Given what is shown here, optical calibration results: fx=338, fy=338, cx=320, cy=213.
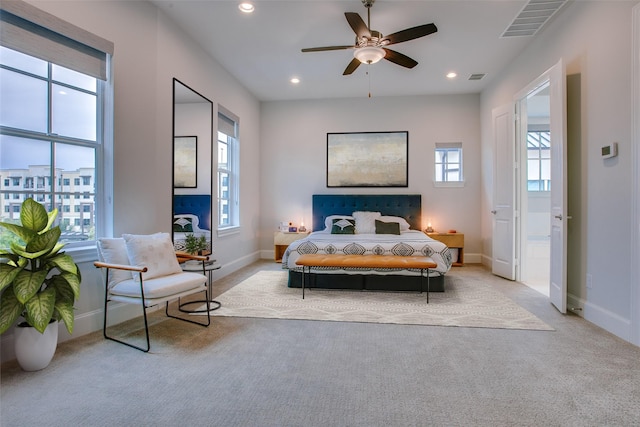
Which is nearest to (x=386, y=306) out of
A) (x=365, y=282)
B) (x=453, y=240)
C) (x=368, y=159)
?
(x=365, y=282)

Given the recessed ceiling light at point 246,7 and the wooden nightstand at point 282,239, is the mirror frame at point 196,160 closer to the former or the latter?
the recessed ceiling light at point 246,7

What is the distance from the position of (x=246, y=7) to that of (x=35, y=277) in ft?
9.97

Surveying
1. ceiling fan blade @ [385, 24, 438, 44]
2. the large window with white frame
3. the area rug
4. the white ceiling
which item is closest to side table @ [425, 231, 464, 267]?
the area rug

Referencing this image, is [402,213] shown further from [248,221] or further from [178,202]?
[178,202]

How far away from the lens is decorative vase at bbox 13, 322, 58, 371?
7.01ft

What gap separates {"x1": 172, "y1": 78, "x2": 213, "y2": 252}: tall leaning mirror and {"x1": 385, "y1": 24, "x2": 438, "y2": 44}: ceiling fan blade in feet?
8.01

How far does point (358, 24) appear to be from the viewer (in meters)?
3.11

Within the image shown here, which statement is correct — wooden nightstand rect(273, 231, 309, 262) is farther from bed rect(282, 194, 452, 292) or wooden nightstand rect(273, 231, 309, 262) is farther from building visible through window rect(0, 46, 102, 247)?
building visible through window rect(0, 46, 102, 247)

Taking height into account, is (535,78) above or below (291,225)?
above

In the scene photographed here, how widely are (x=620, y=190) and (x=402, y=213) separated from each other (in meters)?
3.69

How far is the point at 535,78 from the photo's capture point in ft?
13.9

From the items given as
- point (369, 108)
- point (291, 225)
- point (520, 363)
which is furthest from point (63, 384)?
point (369, 108)

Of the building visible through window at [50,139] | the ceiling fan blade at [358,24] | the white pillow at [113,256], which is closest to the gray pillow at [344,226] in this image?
the ceiling fan blade at [358,24]

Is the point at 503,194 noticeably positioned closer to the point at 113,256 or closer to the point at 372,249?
the point at 372,249
